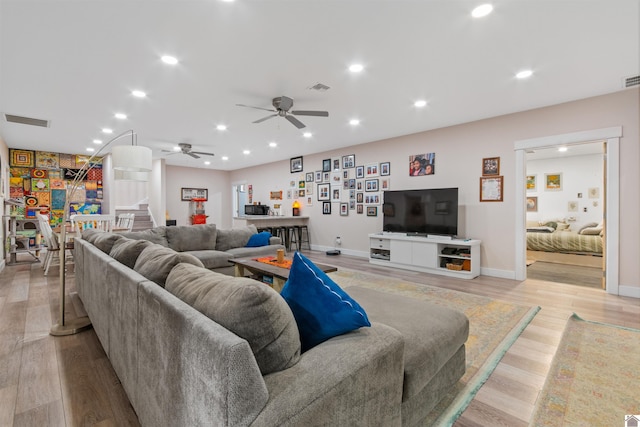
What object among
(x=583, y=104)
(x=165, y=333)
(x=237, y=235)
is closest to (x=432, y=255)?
(x=583, y=104)

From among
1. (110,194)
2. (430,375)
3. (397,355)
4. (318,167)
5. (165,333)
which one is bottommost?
(430,375)

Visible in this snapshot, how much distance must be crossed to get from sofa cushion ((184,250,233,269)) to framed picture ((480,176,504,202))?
162 inches

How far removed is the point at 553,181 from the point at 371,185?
5193mm

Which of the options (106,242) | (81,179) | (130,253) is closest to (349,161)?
(81,179)

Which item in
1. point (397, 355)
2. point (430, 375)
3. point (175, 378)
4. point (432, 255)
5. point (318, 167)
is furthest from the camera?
point (318, 167)

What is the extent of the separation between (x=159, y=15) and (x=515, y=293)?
475 centimetres

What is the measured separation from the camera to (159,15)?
7.48ft

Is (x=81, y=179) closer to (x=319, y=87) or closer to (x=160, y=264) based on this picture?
(x=160, y=264)

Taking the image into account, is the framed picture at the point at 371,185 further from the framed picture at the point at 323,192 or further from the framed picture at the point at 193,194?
the framed picture at the point at 193,194

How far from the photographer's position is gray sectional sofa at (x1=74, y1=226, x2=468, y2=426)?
0.80 meters

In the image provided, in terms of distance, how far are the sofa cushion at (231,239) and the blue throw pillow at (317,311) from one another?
400 cm

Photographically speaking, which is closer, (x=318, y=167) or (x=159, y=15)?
(x=159, y=15)

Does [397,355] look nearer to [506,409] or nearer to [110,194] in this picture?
[506,409]

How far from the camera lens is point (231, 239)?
198 inches
